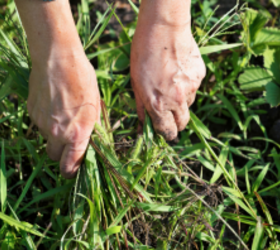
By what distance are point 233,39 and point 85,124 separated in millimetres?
1221

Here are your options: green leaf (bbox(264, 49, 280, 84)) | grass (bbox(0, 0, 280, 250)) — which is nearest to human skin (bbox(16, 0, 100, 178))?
grass (bbox(0, 0, 280, 250))

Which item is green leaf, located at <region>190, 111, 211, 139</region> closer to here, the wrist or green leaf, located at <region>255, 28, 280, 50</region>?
the wrist

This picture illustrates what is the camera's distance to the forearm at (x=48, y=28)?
859 mm

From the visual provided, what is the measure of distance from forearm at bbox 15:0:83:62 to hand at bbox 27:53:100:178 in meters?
0.03

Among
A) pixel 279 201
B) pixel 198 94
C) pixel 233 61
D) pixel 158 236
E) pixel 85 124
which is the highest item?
pixel 85 124

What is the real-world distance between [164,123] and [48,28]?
1.78 feet

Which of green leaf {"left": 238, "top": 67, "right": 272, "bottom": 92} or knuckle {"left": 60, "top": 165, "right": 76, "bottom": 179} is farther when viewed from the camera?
green leaf {"left": 238, "top": 67, "right": 272, "bottom": 92}

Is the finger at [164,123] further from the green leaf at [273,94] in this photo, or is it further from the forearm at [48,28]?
the green leaf at [273,94]

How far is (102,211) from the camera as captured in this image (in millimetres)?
1069

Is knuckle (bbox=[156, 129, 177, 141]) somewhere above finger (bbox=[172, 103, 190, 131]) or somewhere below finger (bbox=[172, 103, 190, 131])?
below

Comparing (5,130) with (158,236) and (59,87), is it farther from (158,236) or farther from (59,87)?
(158,236)

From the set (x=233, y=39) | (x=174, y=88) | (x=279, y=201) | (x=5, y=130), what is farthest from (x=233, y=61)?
(x=5, y=130)

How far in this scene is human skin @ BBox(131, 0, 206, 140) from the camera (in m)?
1.03

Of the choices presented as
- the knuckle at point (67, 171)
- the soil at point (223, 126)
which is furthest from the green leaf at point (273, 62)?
the knuckle at point (67, 171)
